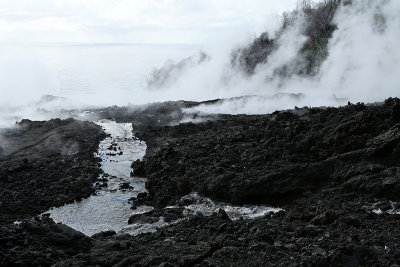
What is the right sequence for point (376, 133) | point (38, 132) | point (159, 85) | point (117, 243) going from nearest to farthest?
point (117, 243), point (376, 133), point (38, 132), point (159, 85)

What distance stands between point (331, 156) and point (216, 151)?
7362mm

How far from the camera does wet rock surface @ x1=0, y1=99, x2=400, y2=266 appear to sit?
1112 cm

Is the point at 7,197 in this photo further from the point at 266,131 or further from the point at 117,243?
the point at 266,131

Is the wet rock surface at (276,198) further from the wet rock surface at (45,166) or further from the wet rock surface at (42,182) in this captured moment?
the wet rock surface at (45,166)

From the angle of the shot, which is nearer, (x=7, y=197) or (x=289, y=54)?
(x=7, y=197)

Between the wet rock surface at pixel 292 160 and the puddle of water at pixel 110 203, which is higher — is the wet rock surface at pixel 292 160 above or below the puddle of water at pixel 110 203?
above

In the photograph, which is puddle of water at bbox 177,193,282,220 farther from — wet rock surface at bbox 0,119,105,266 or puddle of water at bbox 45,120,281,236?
wet rock surface at bbox 0,119,105,266

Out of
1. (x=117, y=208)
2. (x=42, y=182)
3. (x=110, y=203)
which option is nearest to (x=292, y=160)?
(x=117, y=208)

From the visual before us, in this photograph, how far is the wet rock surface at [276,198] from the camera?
36.5ft

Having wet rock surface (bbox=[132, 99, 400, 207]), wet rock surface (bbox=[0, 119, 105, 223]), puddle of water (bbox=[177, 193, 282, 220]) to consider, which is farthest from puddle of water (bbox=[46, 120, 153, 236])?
puddle of water (bbox=[177, 193, 282, 220])

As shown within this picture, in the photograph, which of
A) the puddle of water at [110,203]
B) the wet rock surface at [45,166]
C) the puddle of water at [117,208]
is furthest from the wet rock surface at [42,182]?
the puddle of water at [117,208]

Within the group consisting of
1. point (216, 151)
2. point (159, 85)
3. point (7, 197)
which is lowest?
point (7, 197)

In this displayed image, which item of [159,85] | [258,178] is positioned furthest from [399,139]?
[159,85]

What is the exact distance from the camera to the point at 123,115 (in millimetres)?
52875
